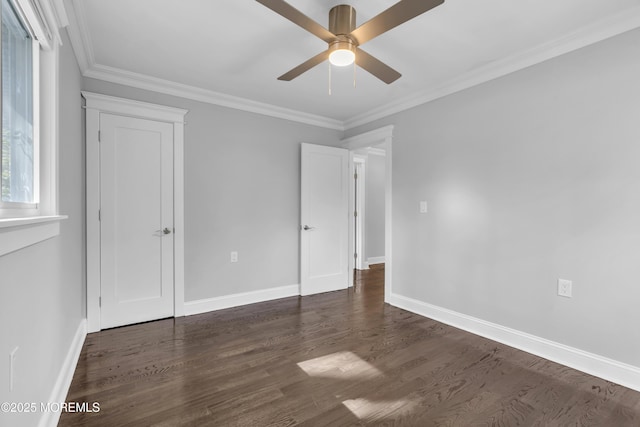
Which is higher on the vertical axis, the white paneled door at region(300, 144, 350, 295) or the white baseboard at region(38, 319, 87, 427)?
the white paneled door at region(300, 144, 350, 295)

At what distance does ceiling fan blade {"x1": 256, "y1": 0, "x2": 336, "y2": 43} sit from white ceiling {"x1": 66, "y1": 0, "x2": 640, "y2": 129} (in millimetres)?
255

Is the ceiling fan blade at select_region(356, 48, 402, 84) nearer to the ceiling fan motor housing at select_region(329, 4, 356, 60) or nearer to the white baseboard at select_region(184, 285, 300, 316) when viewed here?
the ceiling fan motor housing at select_region(329, 4, 356, 60)

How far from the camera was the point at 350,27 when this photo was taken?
1.96m

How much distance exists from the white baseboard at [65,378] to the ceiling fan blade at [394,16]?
266 cm

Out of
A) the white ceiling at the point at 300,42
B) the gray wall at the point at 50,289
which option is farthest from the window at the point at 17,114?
the white ceiling at the point at 300,42

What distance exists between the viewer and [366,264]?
599cm

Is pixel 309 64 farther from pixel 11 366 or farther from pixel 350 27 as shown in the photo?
pixel 11 366

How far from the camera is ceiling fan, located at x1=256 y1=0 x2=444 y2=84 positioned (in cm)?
159

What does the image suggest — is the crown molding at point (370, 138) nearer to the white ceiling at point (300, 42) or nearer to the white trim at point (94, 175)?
the white ceiling at point (300, 42)

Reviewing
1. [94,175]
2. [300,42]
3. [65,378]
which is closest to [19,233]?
[65,378]

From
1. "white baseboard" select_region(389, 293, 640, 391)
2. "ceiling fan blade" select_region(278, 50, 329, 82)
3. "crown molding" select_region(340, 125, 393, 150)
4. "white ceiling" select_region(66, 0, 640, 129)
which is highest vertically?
"white ceiling" select_region(66, 0, 640, 129)

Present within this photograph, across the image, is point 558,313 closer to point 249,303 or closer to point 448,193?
point 448,193

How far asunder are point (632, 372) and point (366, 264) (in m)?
4.12

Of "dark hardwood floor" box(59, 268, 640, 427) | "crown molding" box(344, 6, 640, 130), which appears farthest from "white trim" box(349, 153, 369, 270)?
"dark hardwood floor" box(59, 268, 640, 427)
